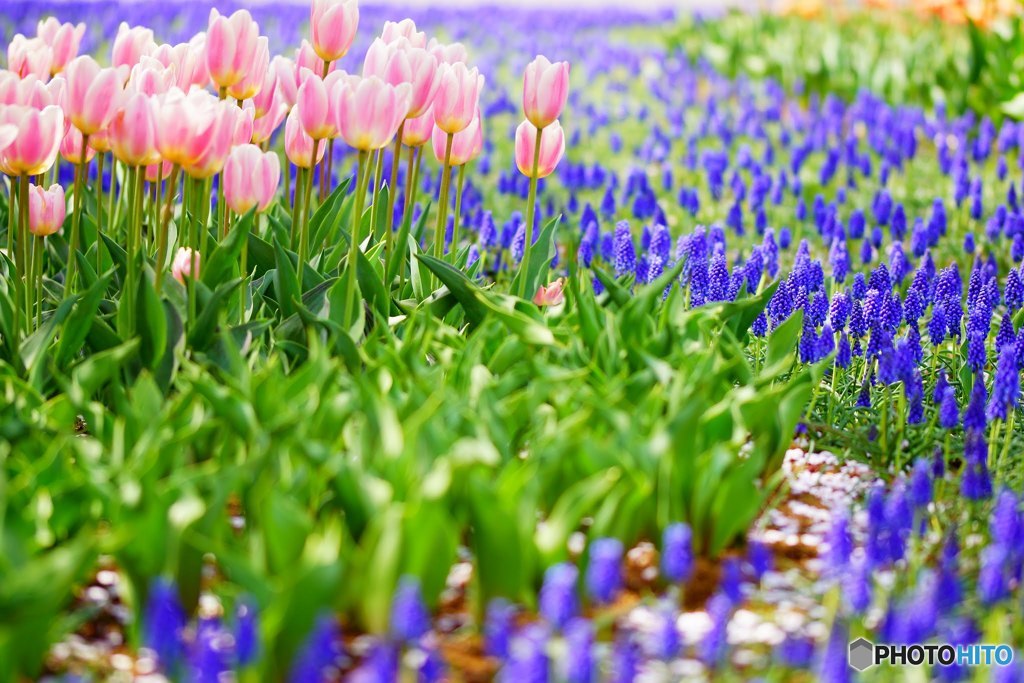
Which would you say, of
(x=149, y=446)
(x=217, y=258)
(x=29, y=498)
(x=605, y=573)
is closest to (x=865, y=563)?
(x=605, y=573)

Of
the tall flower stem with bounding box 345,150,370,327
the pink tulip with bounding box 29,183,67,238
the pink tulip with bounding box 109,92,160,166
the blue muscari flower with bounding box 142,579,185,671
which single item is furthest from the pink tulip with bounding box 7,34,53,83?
the blue muscari flower with bounding box 142,579,185,671

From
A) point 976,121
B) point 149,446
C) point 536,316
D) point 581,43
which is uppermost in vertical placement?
point 581,43

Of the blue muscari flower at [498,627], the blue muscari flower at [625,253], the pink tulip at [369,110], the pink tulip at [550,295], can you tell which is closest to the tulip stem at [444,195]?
the pink tulip at [550,295]

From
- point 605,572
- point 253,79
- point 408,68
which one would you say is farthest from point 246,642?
point 253,79

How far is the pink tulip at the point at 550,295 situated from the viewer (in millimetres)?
4234

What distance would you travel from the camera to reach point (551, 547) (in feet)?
9.04

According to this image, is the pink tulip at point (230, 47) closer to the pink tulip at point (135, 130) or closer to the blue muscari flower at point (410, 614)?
the pink tulip at point (135, 130)

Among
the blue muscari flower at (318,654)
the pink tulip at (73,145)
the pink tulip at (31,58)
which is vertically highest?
the pink tulip at (31,58)

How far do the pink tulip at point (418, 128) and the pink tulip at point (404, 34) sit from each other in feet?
0.75

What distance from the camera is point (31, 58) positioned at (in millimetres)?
4008

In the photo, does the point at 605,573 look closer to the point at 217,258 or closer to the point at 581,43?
the point at 217,258

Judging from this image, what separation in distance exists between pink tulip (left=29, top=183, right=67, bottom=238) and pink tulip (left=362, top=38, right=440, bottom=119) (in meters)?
1.05

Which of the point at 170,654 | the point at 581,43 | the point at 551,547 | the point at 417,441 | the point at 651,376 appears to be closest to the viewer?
the point at 170,654

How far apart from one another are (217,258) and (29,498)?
1.25 m
